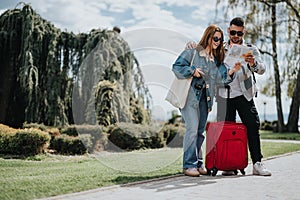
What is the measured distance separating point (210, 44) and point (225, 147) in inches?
47.3

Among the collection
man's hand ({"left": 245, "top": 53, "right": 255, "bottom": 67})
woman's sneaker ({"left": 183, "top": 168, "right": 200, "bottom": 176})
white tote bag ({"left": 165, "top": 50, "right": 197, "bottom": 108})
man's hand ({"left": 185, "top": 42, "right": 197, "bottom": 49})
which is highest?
man's hand ({"left": 185, "top": 42, "right": 197, "bottom": 49})

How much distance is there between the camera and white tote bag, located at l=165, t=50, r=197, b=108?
5043mm

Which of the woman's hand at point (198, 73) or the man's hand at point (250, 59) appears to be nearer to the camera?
the woman's hand at point (198, 73)

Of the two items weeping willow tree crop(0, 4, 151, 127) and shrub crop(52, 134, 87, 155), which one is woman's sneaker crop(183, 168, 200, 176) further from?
weeping willow tree crop(0, 4, 151, 127)

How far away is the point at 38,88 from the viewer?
11.3m

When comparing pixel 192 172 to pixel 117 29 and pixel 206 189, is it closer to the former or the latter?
pixel 206 189

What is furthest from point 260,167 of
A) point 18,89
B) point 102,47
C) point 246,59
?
point 18,89

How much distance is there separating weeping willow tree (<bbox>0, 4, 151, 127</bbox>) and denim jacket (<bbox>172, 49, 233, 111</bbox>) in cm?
574

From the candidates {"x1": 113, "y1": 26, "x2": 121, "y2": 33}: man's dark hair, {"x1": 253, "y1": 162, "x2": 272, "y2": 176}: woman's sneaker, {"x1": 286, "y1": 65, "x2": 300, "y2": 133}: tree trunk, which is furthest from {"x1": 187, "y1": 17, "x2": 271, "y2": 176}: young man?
{"x1": 286, "y1": 65, "x2": 300, "y2": 133}: tree trunk

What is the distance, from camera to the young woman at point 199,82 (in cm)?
504

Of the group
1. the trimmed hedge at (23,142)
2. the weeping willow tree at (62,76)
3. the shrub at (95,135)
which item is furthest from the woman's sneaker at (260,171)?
the weeping willow tree at (62,76)

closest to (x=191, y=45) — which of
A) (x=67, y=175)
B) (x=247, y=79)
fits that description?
(x=247, y=79)

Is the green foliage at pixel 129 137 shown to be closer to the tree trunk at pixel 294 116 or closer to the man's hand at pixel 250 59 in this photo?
the man's hand at pixel 250 59

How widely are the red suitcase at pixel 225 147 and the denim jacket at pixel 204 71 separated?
0.94 feet
